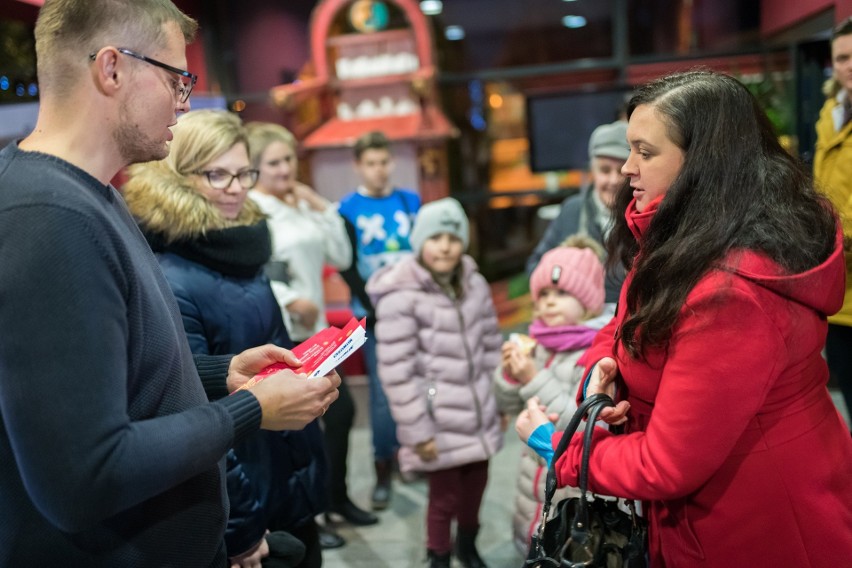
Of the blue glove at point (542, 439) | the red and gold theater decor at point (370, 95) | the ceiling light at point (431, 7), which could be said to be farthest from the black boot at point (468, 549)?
the ceiling light at point (431, 7)

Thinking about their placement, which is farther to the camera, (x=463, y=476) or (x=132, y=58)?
(x=463, y=476)

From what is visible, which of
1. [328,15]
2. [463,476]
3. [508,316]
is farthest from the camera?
[508,316]

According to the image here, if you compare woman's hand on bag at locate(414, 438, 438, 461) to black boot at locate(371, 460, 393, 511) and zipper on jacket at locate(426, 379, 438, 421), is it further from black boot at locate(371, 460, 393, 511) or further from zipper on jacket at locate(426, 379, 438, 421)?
black boot at locate(371, 460, 393, 511)

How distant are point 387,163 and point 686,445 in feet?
9.57

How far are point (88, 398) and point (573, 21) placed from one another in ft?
19.1

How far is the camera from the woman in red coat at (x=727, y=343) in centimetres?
124

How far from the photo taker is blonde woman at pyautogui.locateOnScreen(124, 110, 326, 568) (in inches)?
72.1

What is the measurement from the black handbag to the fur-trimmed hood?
1.06 metres

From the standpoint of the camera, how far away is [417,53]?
5.39 meters

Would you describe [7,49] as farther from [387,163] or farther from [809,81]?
[809,81]

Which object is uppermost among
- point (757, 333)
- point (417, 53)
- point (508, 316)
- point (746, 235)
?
point (417, 53)

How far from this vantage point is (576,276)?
97.0 inches

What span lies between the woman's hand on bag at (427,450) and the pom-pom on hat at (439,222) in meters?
0.75

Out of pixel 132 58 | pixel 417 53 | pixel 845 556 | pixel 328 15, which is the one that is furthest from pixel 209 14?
pixel 845 556
